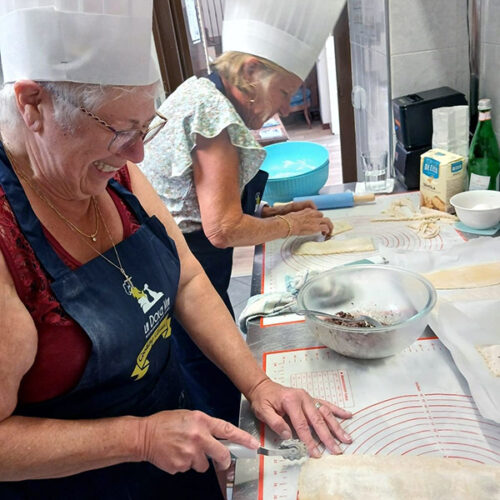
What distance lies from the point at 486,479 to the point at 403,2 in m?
1.55

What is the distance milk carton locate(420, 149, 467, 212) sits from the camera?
1389mm

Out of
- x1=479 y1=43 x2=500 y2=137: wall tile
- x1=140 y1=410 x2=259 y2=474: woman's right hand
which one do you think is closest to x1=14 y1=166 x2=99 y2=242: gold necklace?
x1=140 y1=410 x2=259 y2=474: woman's right hand

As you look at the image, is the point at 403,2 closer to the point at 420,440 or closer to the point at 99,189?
the point at 99,189

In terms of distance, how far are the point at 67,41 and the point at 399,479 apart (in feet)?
2.50

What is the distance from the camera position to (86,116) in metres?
0.69

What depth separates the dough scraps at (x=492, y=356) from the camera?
2.55ft

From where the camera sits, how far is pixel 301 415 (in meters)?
0.77

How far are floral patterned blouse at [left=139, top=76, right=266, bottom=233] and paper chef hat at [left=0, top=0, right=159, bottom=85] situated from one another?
48 cm

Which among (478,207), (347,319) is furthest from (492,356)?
(478,207)

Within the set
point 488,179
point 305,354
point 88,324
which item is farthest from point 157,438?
point 488,179

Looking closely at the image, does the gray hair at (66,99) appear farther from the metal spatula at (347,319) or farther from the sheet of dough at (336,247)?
the sheet of dough at (336,247)

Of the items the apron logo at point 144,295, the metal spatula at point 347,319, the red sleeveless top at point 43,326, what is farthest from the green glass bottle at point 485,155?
the red sleeveless top at point 43,326

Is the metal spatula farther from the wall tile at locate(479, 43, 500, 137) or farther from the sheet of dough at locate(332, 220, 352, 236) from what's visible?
the wall tile at locate(479, 43, 500, 137)

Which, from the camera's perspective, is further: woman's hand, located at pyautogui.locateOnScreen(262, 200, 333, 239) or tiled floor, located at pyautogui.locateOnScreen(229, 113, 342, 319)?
tiled floor, located at pyautogui.locateOnScreen(229, 113, 342, 319)
